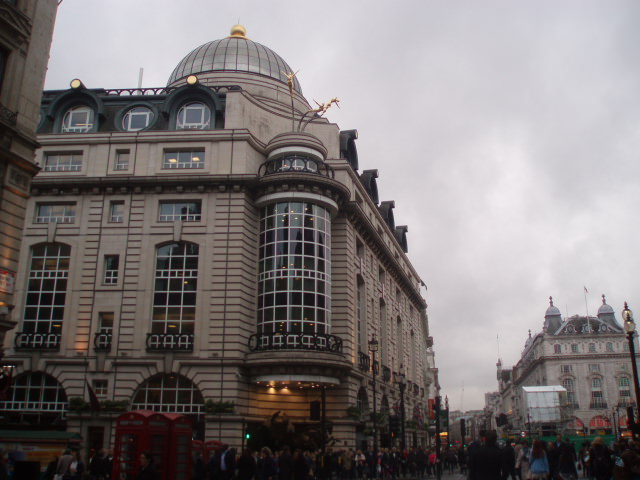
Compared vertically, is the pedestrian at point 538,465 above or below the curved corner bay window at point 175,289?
below

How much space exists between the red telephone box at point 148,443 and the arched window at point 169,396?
12664 millimetres

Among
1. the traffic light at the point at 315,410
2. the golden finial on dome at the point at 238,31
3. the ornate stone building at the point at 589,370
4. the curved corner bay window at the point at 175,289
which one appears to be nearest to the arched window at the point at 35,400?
the curved corner bay window at the point at 175,289

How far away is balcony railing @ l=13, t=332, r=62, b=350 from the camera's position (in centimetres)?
3506

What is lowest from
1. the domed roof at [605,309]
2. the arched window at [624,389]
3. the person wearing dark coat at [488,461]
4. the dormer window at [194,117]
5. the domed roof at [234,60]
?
the person wearing dark coat at [488,461]

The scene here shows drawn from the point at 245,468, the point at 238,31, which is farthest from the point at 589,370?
the point at 245,468

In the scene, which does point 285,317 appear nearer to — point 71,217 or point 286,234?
point 286,234

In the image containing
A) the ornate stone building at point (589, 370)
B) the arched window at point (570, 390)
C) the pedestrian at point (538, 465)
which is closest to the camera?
the pedestrian at point (538, 465)

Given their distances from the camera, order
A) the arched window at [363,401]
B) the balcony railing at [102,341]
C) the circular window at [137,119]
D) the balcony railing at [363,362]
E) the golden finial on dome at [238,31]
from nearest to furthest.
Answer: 1. the balcony railing at [102,341]
2. the circular window at [137,119]
3. the arched window at [363,401]
4. the balcony railing at [363,362]
5. the golden finial on dome at [238,31]

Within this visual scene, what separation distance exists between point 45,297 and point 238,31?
3409cm

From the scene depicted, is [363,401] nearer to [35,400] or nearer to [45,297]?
[35,400]

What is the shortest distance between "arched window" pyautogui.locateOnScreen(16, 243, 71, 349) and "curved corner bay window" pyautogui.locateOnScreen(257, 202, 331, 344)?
37.5ft

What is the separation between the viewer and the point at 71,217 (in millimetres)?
37719

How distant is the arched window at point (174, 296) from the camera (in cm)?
3466

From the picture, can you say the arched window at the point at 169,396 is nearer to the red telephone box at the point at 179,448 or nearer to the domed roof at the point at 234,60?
the red telephone box at the point at 179,448
